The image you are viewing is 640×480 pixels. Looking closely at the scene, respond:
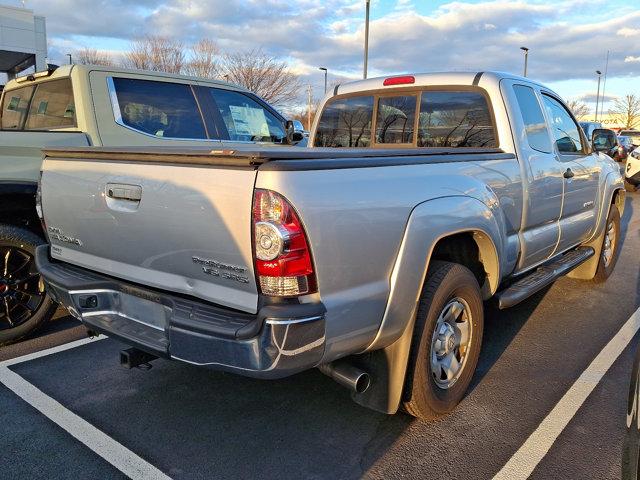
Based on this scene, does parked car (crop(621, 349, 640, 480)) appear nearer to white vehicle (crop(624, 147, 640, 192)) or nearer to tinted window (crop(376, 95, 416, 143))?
tinted window (crop(376, 95, 416, 143))

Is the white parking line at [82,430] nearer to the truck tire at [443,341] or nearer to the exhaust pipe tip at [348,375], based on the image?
the exhaust pipe tip at [348,375]

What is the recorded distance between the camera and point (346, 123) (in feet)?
15.8

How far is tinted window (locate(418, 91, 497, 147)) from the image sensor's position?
13.0 ft

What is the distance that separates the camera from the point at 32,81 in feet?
17.1

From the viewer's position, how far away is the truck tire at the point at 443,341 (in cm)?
A: 279

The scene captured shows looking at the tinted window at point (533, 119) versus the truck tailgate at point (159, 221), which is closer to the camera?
the truck tailgate at point (159, 221)

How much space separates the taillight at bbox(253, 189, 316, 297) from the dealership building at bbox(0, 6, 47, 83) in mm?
21987

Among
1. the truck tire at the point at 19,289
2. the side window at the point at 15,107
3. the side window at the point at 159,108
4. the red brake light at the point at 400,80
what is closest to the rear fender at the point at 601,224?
the red brake light at the point at 400,80

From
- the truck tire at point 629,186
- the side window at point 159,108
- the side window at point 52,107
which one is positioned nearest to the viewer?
the side window at point 52,107

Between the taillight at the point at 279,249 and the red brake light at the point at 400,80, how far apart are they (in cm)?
265

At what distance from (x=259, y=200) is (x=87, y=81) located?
3.35m

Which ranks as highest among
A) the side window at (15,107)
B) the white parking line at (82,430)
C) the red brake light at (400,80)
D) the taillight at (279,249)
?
the red brake light at (400,80)

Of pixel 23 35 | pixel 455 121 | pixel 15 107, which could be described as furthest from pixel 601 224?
pixel 23 35

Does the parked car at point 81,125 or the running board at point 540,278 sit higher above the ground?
the parked car at point 81,125
